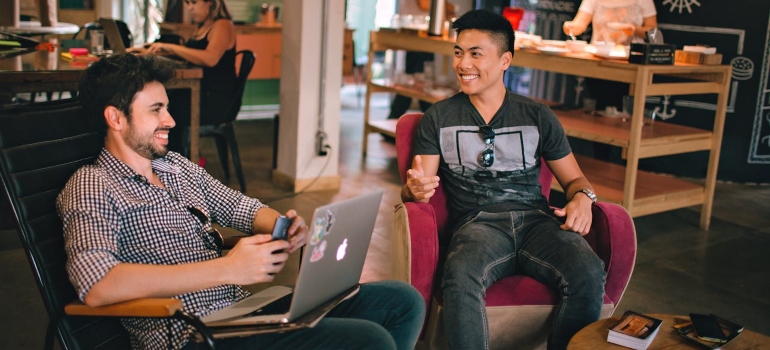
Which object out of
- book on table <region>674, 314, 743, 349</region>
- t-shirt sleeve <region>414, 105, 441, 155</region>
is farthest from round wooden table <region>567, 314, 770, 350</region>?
t-shirt sleeve <region>414, 105, 441, 155</region>

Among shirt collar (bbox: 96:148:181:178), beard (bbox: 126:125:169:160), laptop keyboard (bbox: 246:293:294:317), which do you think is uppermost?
beard (bbox: 126:125:169:160)

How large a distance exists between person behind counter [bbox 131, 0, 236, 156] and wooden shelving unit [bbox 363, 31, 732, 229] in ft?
5.88

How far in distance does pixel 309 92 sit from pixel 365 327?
3352 millimetres

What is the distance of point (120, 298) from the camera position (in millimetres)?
1875

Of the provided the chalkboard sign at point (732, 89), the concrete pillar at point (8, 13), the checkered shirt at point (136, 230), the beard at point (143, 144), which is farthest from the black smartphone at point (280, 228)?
the concrete pillar at point (8, 13)

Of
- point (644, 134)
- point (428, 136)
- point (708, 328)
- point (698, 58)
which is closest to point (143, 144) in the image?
point (428, 136)

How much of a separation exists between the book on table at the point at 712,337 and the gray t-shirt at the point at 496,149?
74 centimetres

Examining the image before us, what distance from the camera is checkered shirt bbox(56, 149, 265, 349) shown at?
6.31ft

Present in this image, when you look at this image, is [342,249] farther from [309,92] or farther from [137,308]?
[309,92]

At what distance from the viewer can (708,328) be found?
2318 mm

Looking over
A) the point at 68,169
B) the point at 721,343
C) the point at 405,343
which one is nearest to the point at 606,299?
the point at 721,343

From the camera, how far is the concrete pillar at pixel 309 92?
513cm

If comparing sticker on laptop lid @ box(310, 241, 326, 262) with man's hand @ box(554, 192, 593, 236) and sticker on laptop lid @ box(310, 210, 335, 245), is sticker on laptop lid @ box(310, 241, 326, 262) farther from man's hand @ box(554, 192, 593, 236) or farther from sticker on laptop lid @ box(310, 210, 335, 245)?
man's hand @ box(554, 192, 593, 236)

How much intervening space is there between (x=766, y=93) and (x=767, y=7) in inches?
24.4
